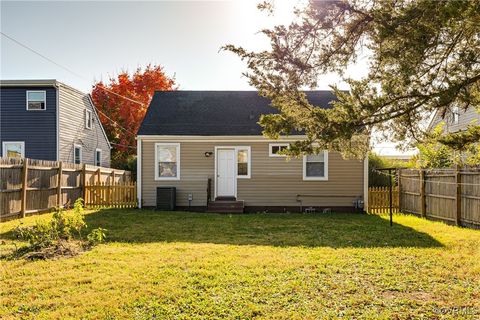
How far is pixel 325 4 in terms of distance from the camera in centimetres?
512

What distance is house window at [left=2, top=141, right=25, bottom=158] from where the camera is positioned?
2120cm

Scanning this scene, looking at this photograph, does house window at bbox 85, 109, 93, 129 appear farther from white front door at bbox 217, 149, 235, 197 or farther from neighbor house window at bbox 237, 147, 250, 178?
neighbor house window at bbox 237, 147, 250, 178

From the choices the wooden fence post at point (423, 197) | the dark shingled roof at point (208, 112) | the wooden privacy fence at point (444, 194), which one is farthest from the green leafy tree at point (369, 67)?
the dark shingled roof at point (208, 112)

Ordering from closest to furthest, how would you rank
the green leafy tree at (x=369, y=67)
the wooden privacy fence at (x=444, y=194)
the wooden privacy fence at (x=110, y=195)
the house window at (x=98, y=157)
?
1. the green leafy tree at (x=369, y=67)
2. the wooden privacy fence at (x=444, y=194)
3. the wooden privacy fence at (x=110, y=195)
4. the house window at (x=98, y=157)

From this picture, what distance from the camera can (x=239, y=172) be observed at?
16.7 metres

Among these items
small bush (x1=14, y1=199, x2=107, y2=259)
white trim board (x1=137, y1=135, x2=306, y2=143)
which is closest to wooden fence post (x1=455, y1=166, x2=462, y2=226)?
white trim board (x1=137, y1=135, x2=306, y2=143)

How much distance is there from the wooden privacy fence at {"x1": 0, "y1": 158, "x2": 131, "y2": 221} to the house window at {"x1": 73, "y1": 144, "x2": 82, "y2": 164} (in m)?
5.40

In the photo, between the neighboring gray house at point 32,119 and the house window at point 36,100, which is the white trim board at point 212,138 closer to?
the neighboring gray house at point 32,119

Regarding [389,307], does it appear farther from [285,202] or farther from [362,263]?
[285,202]

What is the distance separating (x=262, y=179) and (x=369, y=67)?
10.8m

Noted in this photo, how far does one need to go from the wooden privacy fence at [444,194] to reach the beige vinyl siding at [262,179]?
1.97m

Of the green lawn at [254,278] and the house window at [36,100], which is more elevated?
the house window at [36,100]

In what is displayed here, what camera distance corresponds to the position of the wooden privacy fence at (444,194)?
11.3m

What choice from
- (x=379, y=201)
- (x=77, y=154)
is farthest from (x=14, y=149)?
(x=379, y=201)
